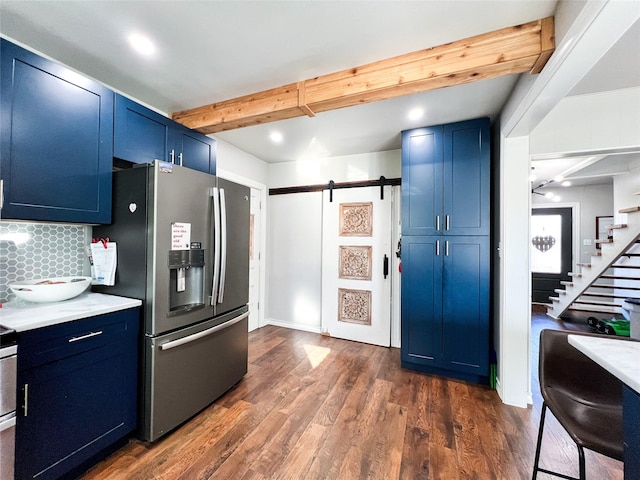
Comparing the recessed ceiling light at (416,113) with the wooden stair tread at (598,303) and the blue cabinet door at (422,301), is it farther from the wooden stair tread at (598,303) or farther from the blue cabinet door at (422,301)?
the wooden stair tread at (598,303)

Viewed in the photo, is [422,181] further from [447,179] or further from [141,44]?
[141,44]

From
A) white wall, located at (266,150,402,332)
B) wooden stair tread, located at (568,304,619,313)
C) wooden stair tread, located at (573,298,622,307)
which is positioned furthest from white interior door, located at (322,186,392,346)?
wooden stair tread, located at (568,304,619,313)

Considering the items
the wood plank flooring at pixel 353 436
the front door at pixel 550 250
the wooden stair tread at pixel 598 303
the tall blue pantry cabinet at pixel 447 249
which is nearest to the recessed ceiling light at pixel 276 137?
the tall blue pantry cabinet at pixel 447 249

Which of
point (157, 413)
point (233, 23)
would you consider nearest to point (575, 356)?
point (157, 413)

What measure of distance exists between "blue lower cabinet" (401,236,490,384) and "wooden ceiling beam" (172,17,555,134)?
1.40 metres

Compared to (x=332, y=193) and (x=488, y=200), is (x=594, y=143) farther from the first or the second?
(x=332, y=193)

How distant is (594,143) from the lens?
2.06 m

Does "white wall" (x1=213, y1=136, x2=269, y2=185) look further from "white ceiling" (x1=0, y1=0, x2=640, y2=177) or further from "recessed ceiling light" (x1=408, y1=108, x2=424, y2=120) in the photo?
"recessed ceiling light" (x1=408, y1=108, x2=424, y2=120)

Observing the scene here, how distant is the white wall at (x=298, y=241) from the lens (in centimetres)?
375

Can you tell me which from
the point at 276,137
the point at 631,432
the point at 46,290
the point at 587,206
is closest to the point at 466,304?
the point at 631,432

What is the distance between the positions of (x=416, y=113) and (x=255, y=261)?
278 cm

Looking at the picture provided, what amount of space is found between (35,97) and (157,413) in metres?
→ 1.97

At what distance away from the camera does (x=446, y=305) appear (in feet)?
8.37

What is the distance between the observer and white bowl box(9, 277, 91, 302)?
1445 mm
